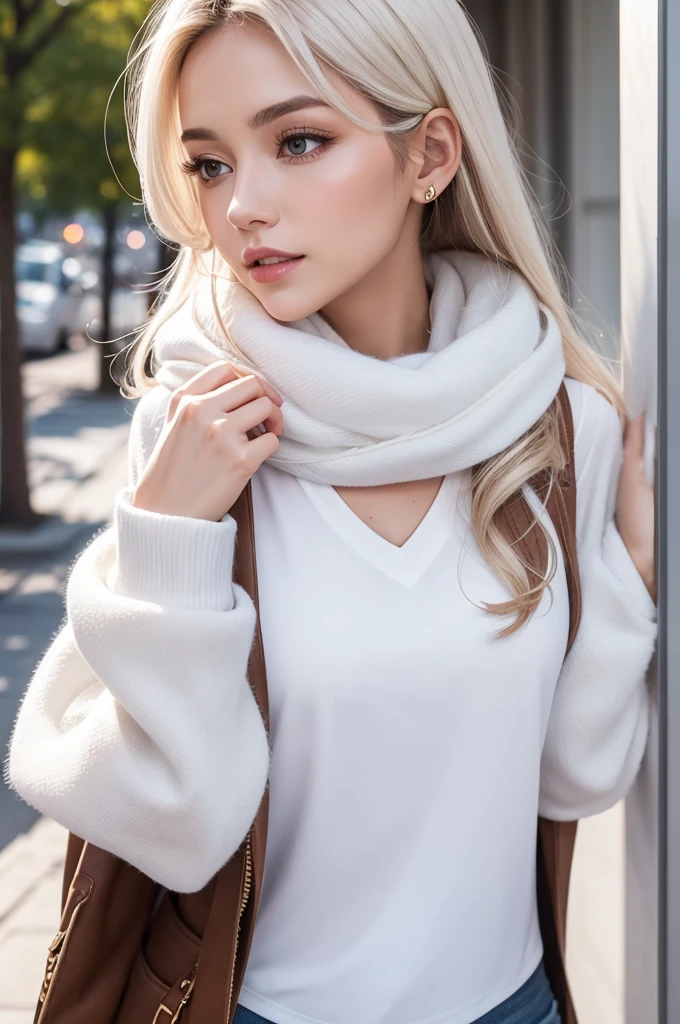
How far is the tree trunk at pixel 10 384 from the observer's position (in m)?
9.38

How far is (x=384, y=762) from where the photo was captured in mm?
1786

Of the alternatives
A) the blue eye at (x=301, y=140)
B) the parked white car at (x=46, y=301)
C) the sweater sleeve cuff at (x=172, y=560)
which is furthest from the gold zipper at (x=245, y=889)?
the parked white car at (x=46, y=301)

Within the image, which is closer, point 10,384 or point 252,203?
point 252,203

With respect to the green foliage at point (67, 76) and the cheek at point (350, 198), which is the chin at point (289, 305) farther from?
the green foliage at point (67, 76)

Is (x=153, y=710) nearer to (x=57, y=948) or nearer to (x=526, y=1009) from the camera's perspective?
(x=57, y=948)

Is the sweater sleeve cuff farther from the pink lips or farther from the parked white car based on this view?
the parked white car

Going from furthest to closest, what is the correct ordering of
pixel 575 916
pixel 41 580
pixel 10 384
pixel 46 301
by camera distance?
pixel 46 301, pixel 10 384, pixel 41 580, pixel 575 916

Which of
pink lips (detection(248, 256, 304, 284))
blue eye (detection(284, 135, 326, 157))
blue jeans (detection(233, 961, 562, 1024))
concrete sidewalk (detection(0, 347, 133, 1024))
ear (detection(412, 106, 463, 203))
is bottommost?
concrete sidewalk (detection(0, 347, 133, 1024))

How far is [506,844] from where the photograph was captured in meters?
1.88

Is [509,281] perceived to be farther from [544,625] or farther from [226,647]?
[226,647]

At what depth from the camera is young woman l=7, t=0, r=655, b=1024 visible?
66.0 inches

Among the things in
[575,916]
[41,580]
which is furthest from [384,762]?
[41,580]

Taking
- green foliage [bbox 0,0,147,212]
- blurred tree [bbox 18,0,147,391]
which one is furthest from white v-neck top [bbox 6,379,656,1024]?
green foliage [bbox 0,0,147,212]

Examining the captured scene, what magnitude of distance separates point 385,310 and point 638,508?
527mm
